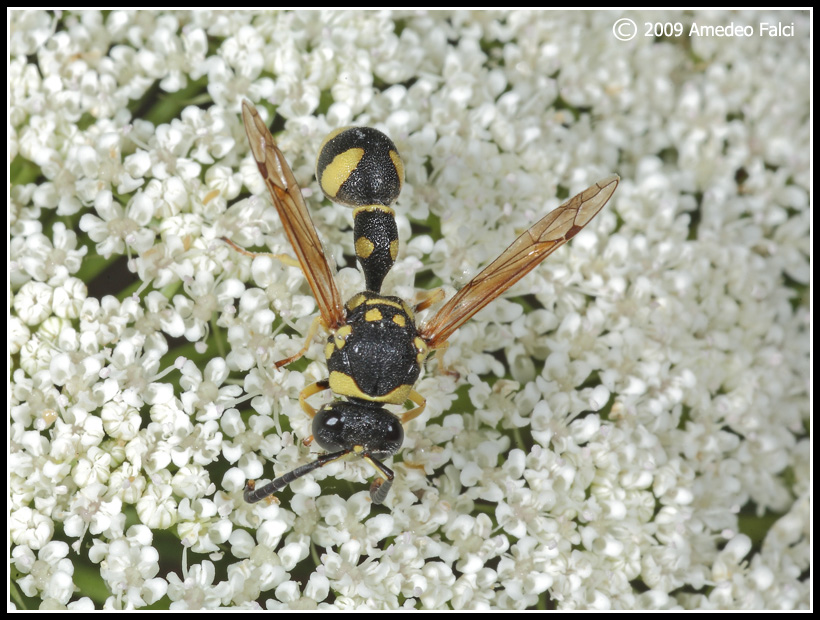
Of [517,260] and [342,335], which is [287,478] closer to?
[342,335]

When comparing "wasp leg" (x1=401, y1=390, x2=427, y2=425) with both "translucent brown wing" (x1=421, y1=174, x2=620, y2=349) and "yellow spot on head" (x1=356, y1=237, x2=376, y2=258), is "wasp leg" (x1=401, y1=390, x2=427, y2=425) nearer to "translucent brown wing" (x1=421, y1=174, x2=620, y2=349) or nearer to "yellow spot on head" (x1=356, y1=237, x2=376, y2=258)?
"translucent brown wing" (x1=421, y1=174, x2=620, y2=349)

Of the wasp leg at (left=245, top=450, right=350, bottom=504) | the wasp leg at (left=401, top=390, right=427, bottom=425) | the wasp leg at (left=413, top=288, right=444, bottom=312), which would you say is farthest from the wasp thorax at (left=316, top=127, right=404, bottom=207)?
the wasp leg at (left=245, top=450, right=350, bottom=504)

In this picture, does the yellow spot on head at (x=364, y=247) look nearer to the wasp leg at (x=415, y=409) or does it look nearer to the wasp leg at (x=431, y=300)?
the wasp leg at (x=431, y=300)

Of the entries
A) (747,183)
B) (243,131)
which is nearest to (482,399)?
(243,131)

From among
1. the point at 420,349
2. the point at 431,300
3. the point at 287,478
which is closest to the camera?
the point at 287,478

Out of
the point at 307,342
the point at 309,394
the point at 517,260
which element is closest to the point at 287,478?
the point at 309,394

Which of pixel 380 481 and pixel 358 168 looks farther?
pixel 358 168

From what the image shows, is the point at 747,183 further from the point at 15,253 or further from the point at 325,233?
the point at 15,253

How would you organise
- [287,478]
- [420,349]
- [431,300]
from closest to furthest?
[287,478]
[420,349]
[431,300]
